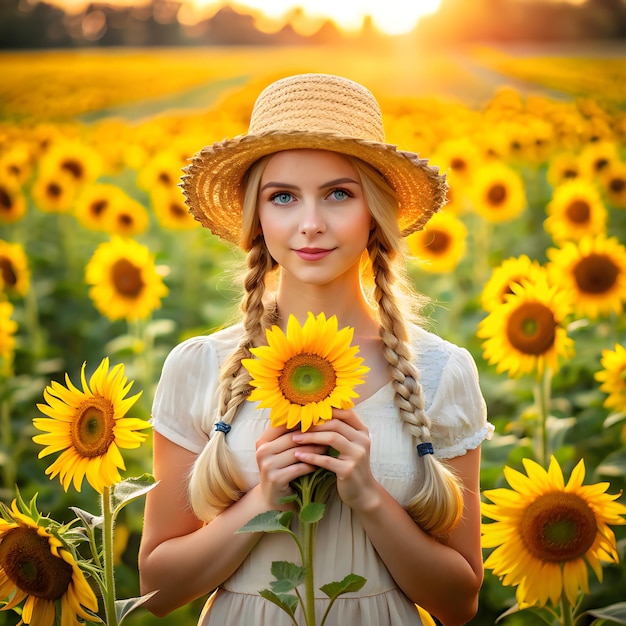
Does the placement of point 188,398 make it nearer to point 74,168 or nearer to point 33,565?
point 33,565

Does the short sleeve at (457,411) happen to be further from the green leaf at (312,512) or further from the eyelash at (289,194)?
the green leaf at (312,512)

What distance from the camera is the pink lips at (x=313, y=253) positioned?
5.53 feet

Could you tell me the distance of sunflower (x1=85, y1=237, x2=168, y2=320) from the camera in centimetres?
385

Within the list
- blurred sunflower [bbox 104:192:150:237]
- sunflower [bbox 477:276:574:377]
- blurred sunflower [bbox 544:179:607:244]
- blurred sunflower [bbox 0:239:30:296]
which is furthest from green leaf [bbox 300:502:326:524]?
blurred sunflower [bbox 104:192:150:237]

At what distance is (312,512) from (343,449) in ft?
0.50

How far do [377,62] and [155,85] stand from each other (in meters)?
1.63

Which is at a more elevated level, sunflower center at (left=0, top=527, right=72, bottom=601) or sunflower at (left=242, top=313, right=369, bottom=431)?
sunflower at (left=242, top=313, right=369, bottom=431)

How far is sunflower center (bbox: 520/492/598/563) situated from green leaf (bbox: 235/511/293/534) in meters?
0.52

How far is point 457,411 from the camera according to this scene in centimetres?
187

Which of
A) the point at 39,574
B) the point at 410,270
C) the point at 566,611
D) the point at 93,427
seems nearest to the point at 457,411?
the point at 566,611

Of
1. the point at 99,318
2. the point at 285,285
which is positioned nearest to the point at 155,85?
the point at 99,318

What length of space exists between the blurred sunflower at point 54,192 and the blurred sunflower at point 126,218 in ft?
2.37

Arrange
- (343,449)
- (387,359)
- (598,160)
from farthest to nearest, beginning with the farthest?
(598,160), (387,359), (343,449)

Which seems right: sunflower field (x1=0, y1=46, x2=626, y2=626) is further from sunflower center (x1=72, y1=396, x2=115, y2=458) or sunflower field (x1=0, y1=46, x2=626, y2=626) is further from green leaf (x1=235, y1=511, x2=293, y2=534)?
green leaf (x1=235, y1=511, x2=293, y2=534)
